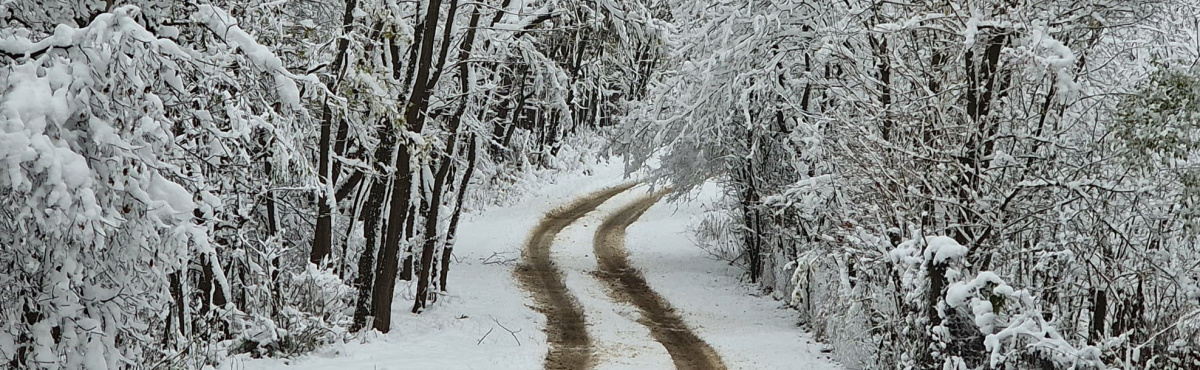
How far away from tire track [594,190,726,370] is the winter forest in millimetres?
158

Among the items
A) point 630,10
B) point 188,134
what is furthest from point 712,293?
point 188,134

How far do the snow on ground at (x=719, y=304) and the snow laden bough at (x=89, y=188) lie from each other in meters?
8.87

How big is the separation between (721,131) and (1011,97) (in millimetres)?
9114

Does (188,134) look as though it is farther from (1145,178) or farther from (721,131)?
(721,131)

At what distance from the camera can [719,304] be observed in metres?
20.8

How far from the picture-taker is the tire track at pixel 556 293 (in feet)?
48.0

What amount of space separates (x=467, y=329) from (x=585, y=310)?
3429 millimetres

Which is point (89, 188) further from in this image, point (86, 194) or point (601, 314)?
point (601, 314)

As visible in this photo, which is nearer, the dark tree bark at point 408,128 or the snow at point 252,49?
the snow at point 252,49

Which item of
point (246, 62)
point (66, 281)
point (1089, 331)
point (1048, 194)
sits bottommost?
point (1089, 331)

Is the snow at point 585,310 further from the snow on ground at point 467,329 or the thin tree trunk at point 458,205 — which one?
the thin tree trunk at point 458,205

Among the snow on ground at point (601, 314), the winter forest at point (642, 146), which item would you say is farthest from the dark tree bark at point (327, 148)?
the snow on ground at point (601, 314)

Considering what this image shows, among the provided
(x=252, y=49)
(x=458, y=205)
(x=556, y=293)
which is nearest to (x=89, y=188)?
(x=252, y=49)

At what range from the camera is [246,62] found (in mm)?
7648
